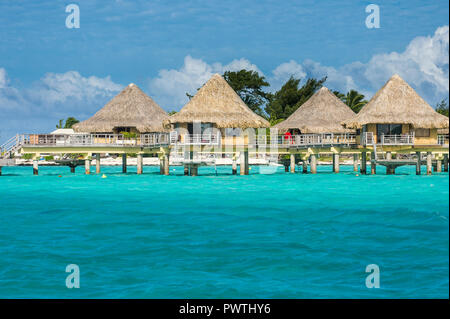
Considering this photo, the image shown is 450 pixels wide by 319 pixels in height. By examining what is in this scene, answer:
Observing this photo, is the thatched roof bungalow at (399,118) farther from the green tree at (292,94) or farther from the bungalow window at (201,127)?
the green tree at (292,94)

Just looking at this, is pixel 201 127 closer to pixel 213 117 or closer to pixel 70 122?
pixel 213 117

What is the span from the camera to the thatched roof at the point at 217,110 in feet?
99.0

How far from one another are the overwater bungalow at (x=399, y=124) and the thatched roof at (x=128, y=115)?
513 inches

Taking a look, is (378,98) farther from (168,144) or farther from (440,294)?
(440,294)

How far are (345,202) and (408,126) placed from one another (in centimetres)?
1453

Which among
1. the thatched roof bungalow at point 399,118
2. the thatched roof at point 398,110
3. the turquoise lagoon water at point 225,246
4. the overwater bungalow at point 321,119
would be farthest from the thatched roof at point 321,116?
the turquoise lagoon water at point 225,246

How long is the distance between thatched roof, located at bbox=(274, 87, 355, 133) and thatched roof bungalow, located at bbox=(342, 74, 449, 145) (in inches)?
205

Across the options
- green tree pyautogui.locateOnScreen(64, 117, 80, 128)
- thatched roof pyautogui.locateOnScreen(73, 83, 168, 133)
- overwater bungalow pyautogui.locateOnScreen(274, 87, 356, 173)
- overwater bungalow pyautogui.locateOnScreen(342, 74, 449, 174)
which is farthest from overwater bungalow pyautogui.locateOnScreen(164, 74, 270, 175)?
green tree pyautogui.locateOnScreen(64, 117, 80, 128)

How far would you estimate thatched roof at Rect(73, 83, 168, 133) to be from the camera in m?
37.3

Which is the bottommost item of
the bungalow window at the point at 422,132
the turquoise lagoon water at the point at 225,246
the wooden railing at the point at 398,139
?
the turquoise lagoon water at the point at 225,246

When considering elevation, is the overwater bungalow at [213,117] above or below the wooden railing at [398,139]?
above
